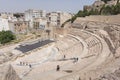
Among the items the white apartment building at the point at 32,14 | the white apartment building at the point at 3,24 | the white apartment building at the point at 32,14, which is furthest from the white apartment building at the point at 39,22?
the white apartment building at the point at 3,24

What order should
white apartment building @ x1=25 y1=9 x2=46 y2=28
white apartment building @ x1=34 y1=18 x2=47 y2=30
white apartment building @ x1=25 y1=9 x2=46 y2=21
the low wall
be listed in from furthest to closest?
1. white apartment building @ x1=25 y1=9 x2=46 y2=21
2. white apartment building @ x1=25 y1=9 x2=46 y2=28
3. white apartment building @ x1=34 y1=18 x2=47 y2=30
4. the low wall

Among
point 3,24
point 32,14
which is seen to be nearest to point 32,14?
point 32,14

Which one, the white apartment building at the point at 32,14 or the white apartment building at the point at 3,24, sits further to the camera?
the white apartment building at the point at 32,14

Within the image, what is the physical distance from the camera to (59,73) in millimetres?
15766

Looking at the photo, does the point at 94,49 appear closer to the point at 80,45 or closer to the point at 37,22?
the point at 80,45

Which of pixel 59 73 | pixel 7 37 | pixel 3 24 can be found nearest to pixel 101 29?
pixel 59 73

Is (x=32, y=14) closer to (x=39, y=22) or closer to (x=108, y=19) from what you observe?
(x=39, y=22)

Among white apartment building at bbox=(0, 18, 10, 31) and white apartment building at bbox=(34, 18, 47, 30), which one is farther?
white apartment building at bbox=(34, 18, 47, 30)

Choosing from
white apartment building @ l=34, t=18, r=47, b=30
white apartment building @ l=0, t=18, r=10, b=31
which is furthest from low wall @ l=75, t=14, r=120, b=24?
white apartment building @ l=34, t=18, r=47, b=30

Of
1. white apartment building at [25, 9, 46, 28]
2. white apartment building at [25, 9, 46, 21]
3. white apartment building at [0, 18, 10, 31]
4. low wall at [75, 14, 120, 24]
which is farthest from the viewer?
white apartment building at [25, 9, 46, 21]

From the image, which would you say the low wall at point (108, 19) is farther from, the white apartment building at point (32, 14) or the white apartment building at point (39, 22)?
the white apartment building at point (32, 14)

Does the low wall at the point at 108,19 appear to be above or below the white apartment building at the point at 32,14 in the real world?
above

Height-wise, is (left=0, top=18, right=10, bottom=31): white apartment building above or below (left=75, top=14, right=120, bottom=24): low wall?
below

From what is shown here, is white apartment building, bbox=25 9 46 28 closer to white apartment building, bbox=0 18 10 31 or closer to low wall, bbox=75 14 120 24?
white apartment building, bbox=0 18 10 31
